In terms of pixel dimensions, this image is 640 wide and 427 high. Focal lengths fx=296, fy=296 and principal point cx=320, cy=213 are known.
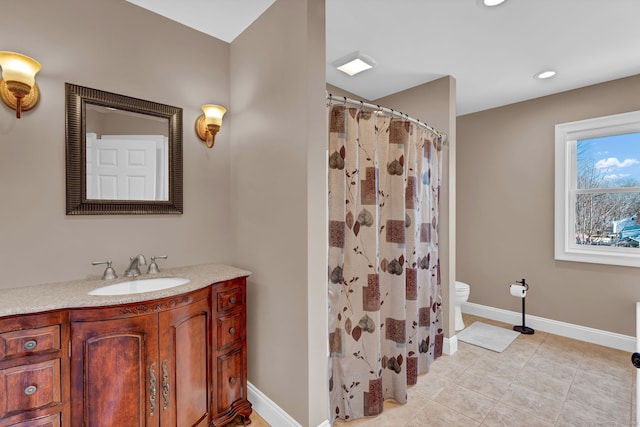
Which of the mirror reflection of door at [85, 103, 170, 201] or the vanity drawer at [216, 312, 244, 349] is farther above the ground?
the mirror reflection of door at [85, 103, 170, 201]

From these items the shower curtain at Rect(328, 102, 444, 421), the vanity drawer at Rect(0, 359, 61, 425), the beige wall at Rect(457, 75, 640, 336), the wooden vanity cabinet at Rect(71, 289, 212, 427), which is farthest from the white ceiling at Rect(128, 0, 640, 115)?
the vanity drawer at Rect(0, 359, 61, 425)

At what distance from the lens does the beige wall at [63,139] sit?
60.4 inches

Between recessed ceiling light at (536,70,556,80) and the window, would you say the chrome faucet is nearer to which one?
recessed ceiling light at (536,70,556,80)

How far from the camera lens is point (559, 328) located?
3178 mm

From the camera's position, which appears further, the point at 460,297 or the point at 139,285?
the point at 460,297

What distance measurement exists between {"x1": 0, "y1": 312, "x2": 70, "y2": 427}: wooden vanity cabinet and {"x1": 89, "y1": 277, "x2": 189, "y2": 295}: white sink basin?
35 cm

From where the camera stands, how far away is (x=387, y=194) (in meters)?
2.17

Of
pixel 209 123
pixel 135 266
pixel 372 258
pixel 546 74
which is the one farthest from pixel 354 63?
pixel 135 266

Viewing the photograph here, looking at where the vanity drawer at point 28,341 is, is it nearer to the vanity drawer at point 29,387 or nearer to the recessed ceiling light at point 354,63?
the vanity drawer at point 29,387

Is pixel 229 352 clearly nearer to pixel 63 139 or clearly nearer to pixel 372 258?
pixel 372 258

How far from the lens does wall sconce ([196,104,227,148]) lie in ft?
6.63

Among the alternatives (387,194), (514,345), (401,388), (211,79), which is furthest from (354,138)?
(514,345)

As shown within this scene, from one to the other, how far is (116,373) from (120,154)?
4.10 feet

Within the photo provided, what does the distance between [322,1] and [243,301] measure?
185cm
